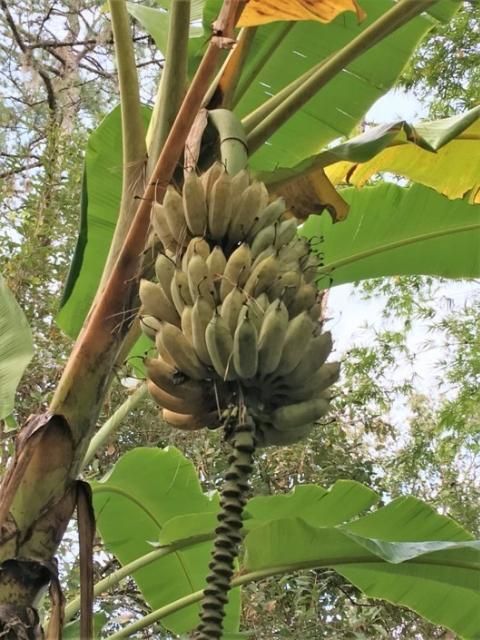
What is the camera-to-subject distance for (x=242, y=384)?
0.74 meters

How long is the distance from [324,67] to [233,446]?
2.26 feet

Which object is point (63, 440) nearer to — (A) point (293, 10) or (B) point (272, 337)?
(B) point (272, 337)

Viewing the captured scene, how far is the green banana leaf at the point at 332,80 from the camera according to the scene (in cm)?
144

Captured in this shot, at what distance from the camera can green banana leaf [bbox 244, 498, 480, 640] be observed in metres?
1.20

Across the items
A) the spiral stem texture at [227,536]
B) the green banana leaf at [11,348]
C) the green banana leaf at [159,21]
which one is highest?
the green banana leaf at [159,21]

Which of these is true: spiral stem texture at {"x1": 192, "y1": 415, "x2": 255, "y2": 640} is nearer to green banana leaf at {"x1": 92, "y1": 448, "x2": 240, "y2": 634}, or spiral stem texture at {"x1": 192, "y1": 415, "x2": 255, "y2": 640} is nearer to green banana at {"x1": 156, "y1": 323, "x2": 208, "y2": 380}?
green banana at {"x1": 156, "y1": 323, "x2": 208, "y2": 380}

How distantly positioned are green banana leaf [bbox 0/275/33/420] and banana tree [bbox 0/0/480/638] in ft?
0.07

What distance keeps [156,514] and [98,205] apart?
0.62 meters

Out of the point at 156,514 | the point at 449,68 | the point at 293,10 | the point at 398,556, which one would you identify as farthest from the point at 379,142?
the point at 449,68

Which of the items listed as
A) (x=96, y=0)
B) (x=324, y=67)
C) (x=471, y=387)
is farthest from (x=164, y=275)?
(x=96, y=0)

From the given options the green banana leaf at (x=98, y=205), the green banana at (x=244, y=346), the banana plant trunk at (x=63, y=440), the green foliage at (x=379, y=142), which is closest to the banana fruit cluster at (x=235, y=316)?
the green banana at (x=244, y=346)

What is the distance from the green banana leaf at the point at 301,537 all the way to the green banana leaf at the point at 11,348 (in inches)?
10.3

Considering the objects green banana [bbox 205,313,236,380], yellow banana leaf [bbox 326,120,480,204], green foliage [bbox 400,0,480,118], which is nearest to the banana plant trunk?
green banana [bbox 205,313,236,380]

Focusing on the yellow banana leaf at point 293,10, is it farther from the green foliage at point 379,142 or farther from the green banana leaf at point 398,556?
the green banana leaf at point 398,556
